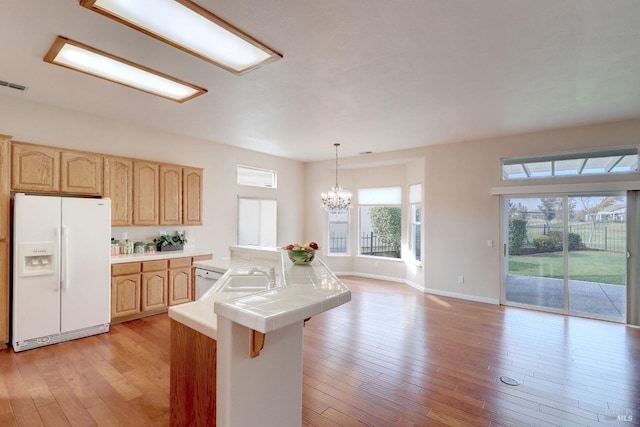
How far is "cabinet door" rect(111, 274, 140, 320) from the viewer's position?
4172 mm

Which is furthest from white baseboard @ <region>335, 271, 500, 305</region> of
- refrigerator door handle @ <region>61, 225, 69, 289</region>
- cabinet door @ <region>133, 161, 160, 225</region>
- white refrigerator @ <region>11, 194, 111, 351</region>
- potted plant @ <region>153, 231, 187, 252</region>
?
refrigerator door handle @ <region>61, 225, 69, 289</region>

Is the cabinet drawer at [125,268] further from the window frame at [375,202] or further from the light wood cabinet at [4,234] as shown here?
the window frame at [375,202]

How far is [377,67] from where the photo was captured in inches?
114

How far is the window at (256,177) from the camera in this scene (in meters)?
6.57

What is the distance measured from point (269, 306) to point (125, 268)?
12.5ft

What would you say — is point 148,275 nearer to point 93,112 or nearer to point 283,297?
point 93,112

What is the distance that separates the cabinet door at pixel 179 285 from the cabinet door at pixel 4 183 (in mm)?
1901

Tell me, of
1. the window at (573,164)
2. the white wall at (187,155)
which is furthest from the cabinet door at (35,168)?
the window at (573,164)

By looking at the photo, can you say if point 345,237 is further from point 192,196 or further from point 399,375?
point 399,375

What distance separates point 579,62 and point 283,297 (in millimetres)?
3421

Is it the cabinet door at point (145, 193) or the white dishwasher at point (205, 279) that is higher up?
the cabinet door at point (145, 193)

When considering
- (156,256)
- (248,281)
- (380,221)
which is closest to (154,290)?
(156,256)

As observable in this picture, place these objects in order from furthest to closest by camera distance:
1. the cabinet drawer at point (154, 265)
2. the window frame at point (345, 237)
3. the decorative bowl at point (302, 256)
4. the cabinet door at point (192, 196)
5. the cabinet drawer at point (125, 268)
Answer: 1. the window frame at point (345, 237)
2. the cabinet door at point (192, 196)
3. the cabinet drawer at point (154, 265)
4. the cabinet drawer at point (125, 268)
5. the decorative bowl at point (302, 256)

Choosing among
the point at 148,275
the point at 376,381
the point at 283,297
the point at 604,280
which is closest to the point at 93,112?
the point at 148,275
